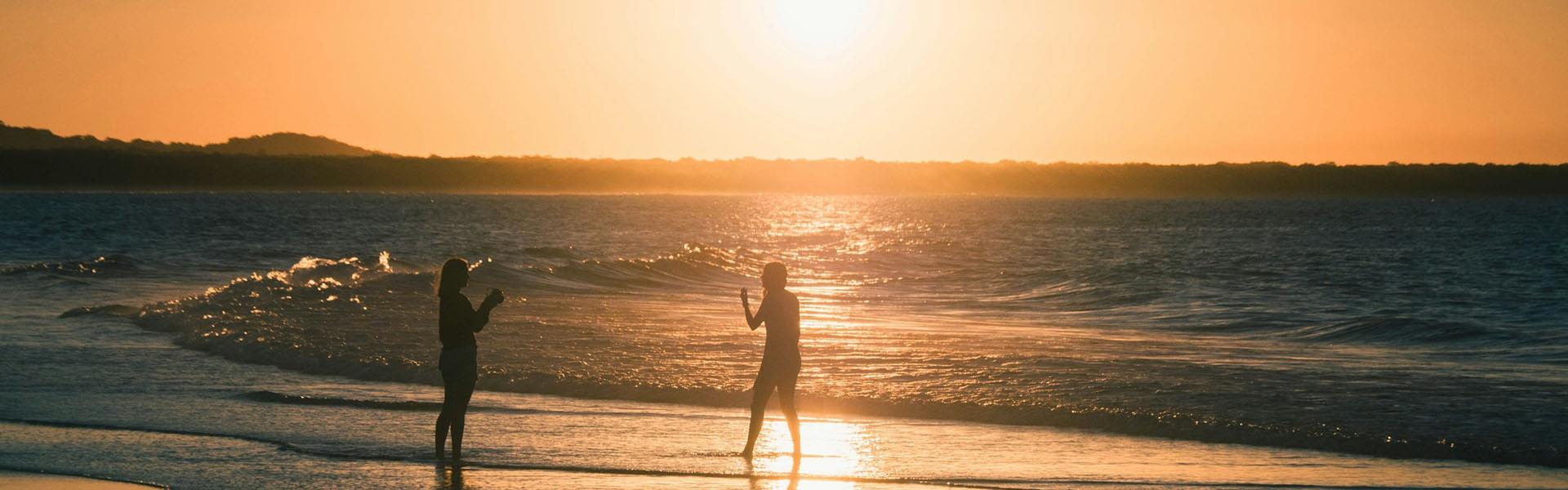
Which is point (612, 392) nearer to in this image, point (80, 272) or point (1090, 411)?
point (1090, 411)

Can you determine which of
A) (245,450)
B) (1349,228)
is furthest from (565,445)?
(1349,228)

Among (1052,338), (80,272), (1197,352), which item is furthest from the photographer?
(80,272)

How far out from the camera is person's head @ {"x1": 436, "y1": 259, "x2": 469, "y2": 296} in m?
8.60

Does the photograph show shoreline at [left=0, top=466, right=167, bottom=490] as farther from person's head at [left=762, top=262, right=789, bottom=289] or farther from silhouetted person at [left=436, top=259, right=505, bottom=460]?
person's head at [left=762, top=262, right=789, bottom=289]

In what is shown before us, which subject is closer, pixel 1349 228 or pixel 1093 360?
pixel 1093 360

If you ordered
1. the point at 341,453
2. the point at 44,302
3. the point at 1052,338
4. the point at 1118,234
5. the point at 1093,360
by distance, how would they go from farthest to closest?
1. the point at 1118,234
2. the point at 44,302
3. the point at 1052,338
4. the point at 1093,360
5. the point at 341,453

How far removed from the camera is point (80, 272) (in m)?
29.2

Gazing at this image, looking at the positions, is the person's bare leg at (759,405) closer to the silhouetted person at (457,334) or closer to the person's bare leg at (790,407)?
the person's bare leg at (790,407)

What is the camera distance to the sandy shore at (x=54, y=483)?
8.00 m

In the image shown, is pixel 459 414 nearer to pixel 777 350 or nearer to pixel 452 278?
pixel 452 278

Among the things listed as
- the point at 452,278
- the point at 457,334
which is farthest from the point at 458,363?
the point at 452,278

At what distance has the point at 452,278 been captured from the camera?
8.60 metres

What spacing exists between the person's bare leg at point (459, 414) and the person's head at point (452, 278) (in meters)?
0.58

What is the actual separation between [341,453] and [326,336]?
825cm
